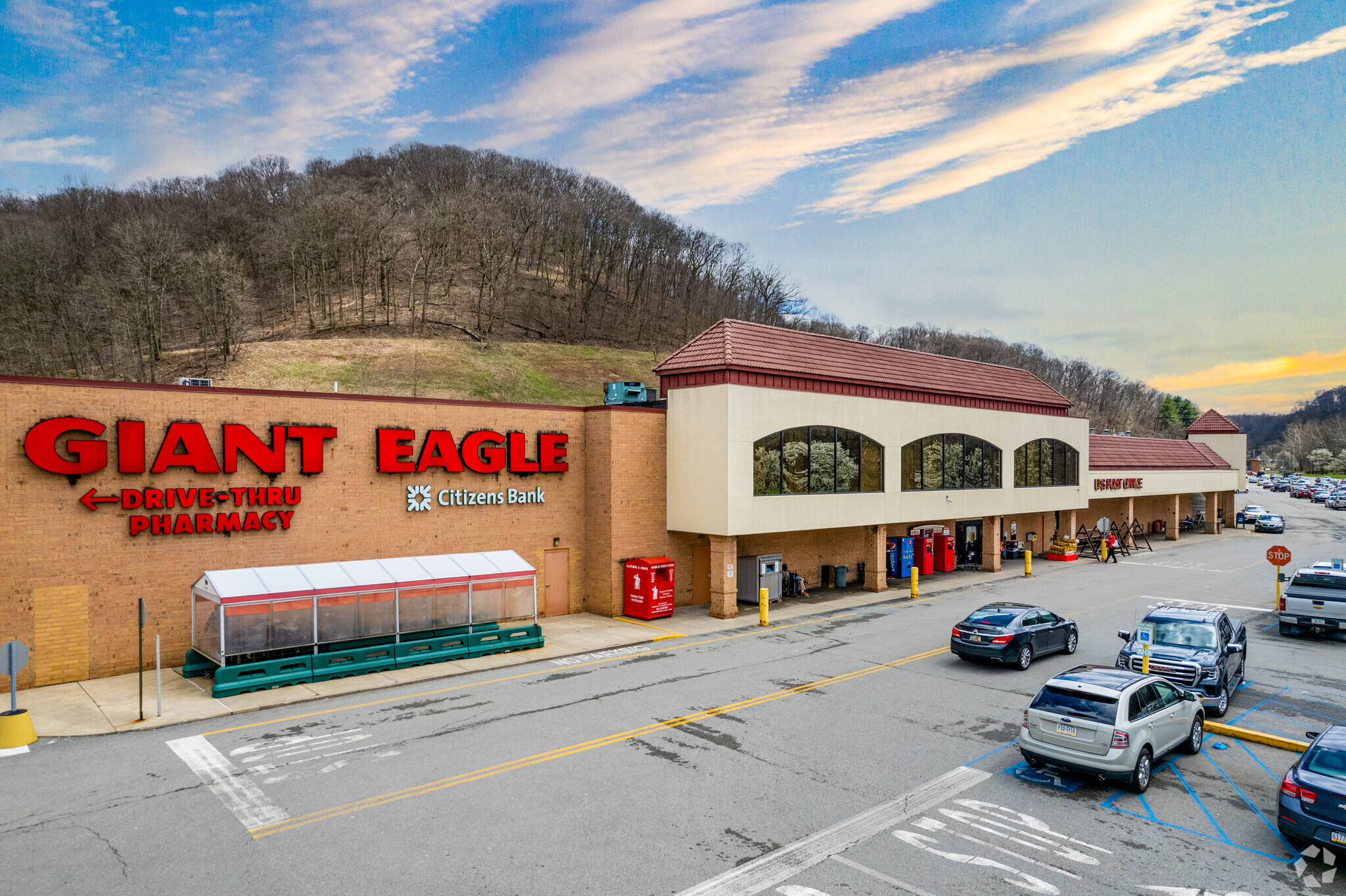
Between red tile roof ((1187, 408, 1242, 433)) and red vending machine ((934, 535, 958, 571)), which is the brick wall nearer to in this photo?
red vending machine ((934, 535, 958, 571))

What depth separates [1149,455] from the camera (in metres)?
50.8

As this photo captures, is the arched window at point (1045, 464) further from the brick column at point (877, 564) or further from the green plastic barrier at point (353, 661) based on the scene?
the green plastic barrier at point (353, 661)

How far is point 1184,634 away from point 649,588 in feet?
48.2

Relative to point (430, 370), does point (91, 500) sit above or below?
below

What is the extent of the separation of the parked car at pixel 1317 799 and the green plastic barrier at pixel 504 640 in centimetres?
1621

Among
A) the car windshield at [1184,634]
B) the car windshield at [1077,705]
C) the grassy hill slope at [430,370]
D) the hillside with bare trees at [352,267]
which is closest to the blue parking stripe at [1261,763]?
the car windshield at [1184,634]

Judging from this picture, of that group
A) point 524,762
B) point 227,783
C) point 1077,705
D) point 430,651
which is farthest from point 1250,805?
point 430,651

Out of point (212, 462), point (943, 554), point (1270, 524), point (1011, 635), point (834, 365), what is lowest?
point (1270, 524)

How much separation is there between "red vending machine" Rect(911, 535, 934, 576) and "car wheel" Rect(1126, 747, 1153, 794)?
23.6 m

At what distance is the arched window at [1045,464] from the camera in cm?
3778

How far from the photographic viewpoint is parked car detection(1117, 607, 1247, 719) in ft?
49.5

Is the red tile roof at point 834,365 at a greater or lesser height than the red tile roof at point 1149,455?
greater

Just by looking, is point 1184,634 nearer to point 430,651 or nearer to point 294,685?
point 430,651

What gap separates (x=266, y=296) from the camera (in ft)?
245
